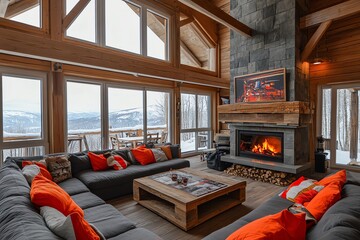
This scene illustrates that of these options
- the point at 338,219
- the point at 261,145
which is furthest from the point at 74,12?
the point at 338,219

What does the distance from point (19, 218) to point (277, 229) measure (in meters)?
1.54

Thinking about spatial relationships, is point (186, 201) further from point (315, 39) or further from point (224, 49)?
point (224, 49)

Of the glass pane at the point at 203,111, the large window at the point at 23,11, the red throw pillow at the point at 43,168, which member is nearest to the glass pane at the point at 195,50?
the glass pane at the point at 203,111

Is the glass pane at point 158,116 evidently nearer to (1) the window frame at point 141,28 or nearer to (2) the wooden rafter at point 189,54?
(1) the window frame at point 141,28

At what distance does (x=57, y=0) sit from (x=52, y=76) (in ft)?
4.93

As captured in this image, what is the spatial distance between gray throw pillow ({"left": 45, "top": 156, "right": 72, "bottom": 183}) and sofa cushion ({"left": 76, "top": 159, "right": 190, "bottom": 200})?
21cm

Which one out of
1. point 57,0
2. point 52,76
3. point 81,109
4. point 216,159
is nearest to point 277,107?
point 216,159

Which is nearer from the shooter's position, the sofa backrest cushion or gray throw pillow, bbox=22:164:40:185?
gray throw pillow, bbox=22:164:40:185

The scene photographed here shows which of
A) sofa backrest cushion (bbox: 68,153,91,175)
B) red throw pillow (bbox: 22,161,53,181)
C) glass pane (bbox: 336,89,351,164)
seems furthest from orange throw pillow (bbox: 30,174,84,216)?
glass pane (bbox: 336,89,351,164)

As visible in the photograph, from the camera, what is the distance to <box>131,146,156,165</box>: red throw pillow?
4238 millimetres

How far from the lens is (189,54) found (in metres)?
7.34

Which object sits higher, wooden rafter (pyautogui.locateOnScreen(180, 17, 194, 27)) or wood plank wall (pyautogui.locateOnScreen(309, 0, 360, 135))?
→ wooden rafter (pyautogui.locateOnScreen(180, 17, 194, 27))

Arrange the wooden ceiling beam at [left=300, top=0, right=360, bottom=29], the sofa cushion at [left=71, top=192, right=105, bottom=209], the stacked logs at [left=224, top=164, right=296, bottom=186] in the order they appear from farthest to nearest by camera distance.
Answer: the stacked logs at [left=224, top=164, right=296, bottom=186]
the wooden ceiling beam at [left=300, top=0, right=360, bottom=29]
the sofa cushion at [left=71, top=192, right=105, bottom=209]

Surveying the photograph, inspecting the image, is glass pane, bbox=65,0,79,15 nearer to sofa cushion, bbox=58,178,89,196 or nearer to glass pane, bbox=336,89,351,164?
sofa cushion, bbox=58,178,89,196
